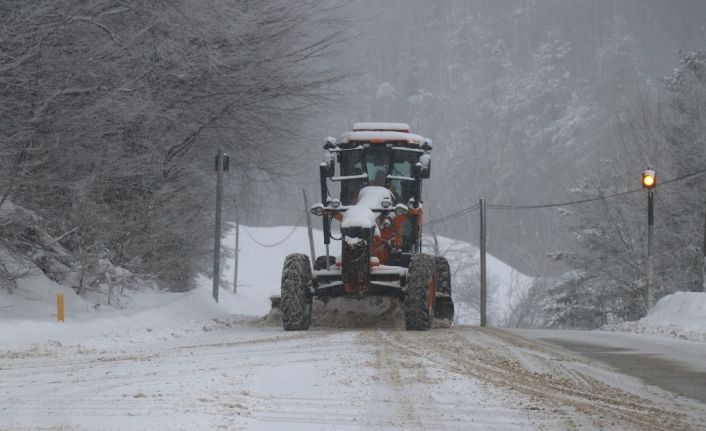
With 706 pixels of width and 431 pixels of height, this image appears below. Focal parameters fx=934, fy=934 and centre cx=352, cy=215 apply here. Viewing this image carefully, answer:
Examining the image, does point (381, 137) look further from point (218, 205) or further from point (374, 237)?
point (218, 205)

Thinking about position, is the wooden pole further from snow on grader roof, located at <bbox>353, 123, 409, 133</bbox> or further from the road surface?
the road surface

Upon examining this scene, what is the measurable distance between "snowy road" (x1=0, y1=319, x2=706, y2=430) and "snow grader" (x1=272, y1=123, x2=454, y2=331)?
245 centimetres

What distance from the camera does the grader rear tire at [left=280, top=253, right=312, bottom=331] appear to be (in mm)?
14320

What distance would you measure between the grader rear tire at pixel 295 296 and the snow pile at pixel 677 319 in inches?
268

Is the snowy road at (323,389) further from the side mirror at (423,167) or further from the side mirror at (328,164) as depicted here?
the side mirror at (423,167)

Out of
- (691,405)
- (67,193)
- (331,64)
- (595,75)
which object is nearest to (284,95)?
(331,64)

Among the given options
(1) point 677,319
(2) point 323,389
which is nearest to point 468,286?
(1) point 677,319

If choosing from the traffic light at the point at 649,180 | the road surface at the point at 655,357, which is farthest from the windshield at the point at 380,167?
the traffic light at the point at 649,180

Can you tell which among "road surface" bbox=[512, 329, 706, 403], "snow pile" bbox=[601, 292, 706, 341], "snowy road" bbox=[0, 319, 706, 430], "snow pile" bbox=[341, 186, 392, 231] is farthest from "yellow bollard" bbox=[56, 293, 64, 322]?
"snow pile" bbox=[601, 292, 706, 341]

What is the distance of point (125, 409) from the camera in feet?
21.0

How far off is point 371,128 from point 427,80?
177967 millimetres

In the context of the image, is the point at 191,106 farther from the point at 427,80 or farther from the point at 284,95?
the point at 427,80

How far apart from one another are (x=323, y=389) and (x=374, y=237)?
813 cm

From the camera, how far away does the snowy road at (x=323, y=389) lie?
6055mm
